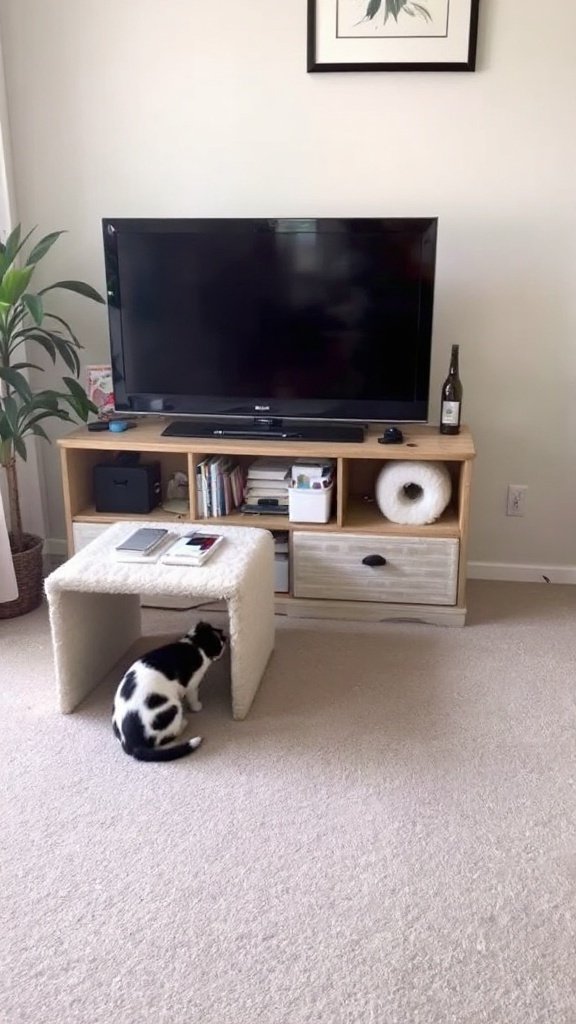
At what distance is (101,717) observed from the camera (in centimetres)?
222

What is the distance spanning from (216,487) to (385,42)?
1518mm

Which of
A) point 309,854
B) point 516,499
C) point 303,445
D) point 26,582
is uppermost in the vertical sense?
point 303,445

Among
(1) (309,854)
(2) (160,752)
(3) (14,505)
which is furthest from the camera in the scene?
(3) (14,505)

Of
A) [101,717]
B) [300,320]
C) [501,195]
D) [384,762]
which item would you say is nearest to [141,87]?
[300,320]

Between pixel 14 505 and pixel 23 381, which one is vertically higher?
pixel 23 381

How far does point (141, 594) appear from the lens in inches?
87.1

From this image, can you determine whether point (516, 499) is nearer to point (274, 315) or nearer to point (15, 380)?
point (274, 315)

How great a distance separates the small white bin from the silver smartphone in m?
0.50

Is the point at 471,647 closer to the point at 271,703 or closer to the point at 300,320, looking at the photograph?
the point at 271,703

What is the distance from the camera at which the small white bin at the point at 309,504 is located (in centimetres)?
273

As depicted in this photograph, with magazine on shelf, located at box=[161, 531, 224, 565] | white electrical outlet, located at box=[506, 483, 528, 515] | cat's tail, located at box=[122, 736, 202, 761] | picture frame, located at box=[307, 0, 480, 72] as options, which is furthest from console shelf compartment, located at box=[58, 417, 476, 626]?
picture frame, located at box=[307, 0, 480, 72]

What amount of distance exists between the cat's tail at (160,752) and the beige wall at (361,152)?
152cm

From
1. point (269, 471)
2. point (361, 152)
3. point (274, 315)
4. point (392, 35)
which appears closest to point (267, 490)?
point (269, 471)

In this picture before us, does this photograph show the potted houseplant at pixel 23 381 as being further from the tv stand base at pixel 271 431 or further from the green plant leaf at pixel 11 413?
the tv stand base at pixel 271 431
